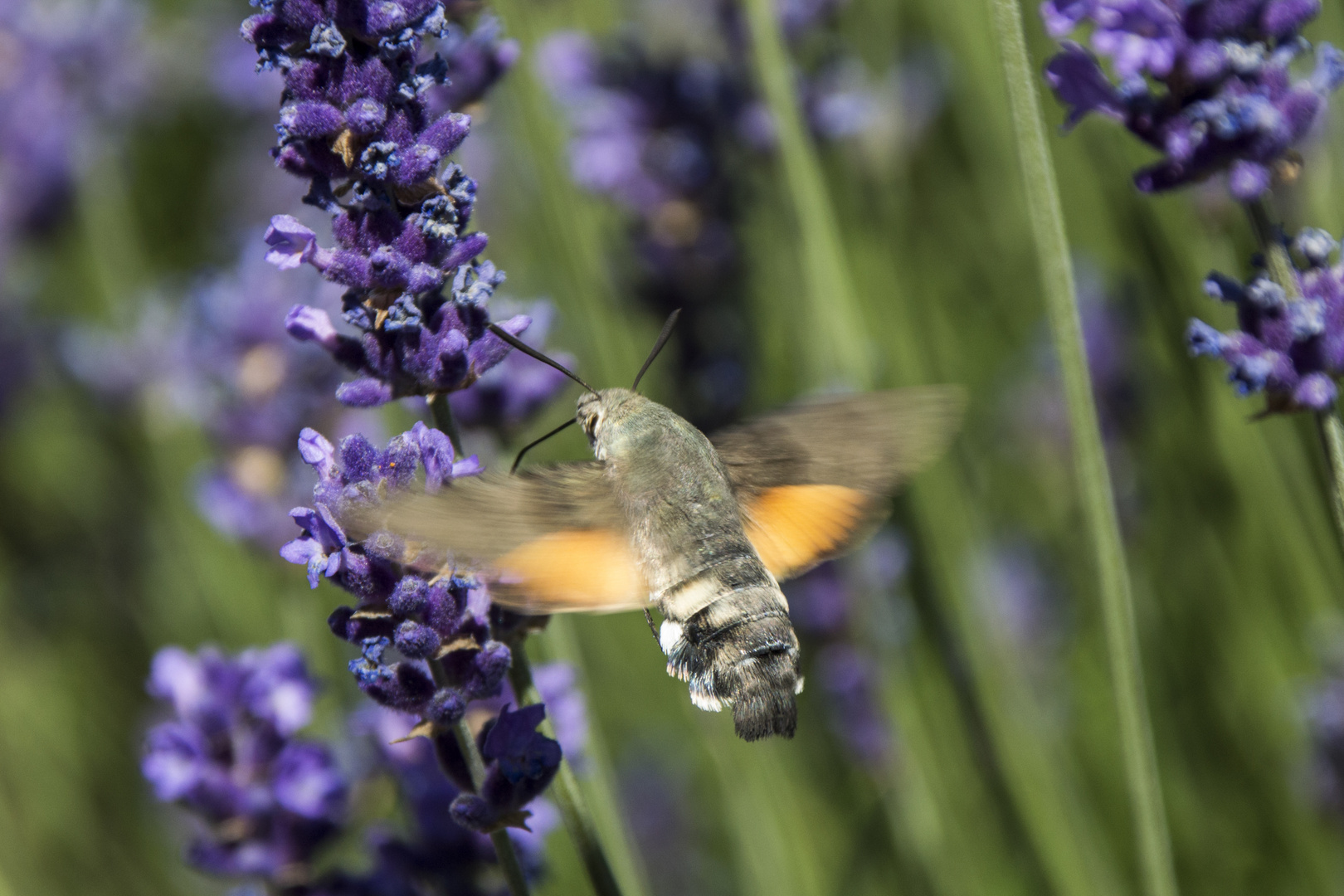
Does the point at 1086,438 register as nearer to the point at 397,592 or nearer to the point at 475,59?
the point at 397,592

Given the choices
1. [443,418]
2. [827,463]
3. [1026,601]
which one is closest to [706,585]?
[827,463]

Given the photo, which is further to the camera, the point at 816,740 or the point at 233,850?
the point at 816,740

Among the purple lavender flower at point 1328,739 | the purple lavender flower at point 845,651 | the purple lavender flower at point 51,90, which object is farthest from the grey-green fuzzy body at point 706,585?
the purple lavender flower at point 51,90

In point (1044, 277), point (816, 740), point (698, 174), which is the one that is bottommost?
point (816, 740)

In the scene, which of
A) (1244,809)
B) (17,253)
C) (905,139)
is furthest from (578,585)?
(17,253)

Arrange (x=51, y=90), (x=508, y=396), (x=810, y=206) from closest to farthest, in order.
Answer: (x=508, y=396), (x=810, y=206), (x=51, y=90)

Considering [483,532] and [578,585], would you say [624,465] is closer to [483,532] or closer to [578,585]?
[578,585]

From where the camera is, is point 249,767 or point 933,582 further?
point 933,582

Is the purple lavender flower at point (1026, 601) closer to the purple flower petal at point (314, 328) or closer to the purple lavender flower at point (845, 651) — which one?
the purple lavender flower at point (845, 651)
